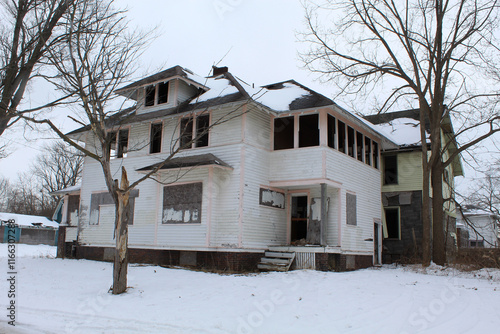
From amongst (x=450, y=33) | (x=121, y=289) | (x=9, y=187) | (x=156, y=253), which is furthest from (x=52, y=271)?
(x=9, y=187)

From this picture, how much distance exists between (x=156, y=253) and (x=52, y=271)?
3.62 m

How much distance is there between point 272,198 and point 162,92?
632cm

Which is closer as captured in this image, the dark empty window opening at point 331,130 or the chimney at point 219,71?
the dark empty window opening at point 331,130

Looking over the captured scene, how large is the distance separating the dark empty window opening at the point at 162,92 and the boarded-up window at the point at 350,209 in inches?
320

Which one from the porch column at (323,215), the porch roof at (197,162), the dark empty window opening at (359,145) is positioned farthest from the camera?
the dark empty window opening at (359,145)

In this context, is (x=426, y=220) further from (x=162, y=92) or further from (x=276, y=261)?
(x=162, y=92)

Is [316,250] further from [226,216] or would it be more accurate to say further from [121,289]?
[121,289]

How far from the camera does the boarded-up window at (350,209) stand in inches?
651

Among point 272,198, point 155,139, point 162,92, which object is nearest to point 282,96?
point 272,198

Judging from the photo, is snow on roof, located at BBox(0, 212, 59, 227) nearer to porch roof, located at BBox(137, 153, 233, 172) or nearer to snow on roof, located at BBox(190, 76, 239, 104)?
snow on roof, located at BBox(190, 76, 239, 104)

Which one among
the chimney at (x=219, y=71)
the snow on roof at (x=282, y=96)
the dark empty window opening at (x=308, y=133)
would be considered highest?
the chimney at (x=219, y=71)

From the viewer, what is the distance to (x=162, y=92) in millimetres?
18078

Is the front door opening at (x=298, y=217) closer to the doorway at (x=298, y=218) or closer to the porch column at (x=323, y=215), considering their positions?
the doorway at (x=298, y=218)

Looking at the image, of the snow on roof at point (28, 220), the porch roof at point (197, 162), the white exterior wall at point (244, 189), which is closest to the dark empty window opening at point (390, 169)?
the white exterior wall at point (244, 189)
